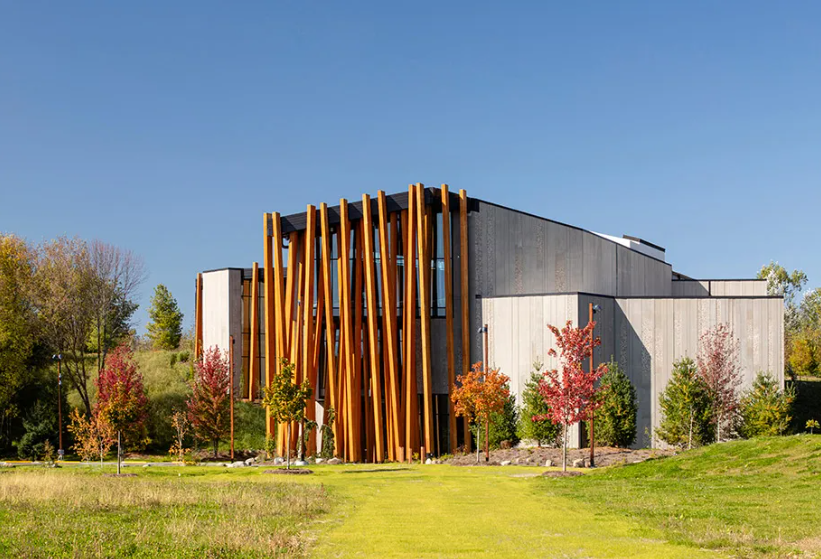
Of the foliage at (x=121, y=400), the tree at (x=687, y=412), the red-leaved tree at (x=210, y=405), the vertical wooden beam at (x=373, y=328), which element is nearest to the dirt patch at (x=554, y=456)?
the tree at (x=687, y=412)

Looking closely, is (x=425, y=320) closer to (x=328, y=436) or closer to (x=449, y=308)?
(x=449, y=308)

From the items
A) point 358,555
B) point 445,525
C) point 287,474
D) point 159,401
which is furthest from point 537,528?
point 159,401

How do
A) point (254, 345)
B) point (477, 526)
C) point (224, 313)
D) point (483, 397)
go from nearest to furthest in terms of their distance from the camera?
point (477, 526) → point (483, 397) → point (254, 345) → point (224, 313)

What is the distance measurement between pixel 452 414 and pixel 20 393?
2815 cm

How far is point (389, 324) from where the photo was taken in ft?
132

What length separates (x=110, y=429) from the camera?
3291 centimetres

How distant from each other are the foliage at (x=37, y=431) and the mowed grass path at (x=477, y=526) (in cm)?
2754

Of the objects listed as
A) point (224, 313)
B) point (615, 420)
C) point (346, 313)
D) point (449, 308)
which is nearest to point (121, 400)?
point (346, 313)

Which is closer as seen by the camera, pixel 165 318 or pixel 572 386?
pixel 572 386

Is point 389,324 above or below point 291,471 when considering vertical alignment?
above

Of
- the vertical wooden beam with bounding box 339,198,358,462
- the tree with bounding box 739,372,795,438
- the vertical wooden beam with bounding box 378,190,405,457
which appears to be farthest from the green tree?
the vertical wooden beam with bounding box 339,198,358,462

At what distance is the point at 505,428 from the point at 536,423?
6.87ft

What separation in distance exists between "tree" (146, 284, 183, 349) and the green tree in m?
47.2

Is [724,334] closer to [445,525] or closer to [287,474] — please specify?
[287,474]
